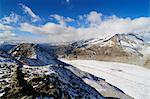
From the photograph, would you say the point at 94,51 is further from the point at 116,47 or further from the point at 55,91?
the point at 55,91

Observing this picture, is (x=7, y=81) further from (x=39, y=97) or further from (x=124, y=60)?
(x=124, y=60)

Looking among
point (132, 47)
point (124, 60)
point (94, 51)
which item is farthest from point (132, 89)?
point (94, 51)

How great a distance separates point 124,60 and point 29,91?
9542 centimetres

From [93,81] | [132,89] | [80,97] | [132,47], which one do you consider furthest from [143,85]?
[132,47]

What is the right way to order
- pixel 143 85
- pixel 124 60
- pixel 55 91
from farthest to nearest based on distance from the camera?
pixel 124 60 < pixel 143 85 < pixel 55 91

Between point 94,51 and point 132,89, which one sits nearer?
point 132,89

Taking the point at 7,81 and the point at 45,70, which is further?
the point at 45,70

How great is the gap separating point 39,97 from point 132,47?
4785 inches

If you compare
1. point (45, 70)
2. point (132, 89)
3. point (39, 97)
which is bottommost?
point (132, 89)

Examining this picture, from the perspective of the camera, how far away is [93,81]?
3916cm

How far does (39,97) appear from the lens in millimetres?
17328

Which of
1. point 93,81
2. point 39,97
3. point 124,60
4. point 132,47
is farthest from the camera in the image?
point 132,47

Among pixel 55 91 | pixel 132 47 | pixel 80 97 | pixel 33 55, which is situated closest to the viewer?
pixel 55 91

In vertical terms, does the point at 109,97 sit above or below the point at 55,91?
below
